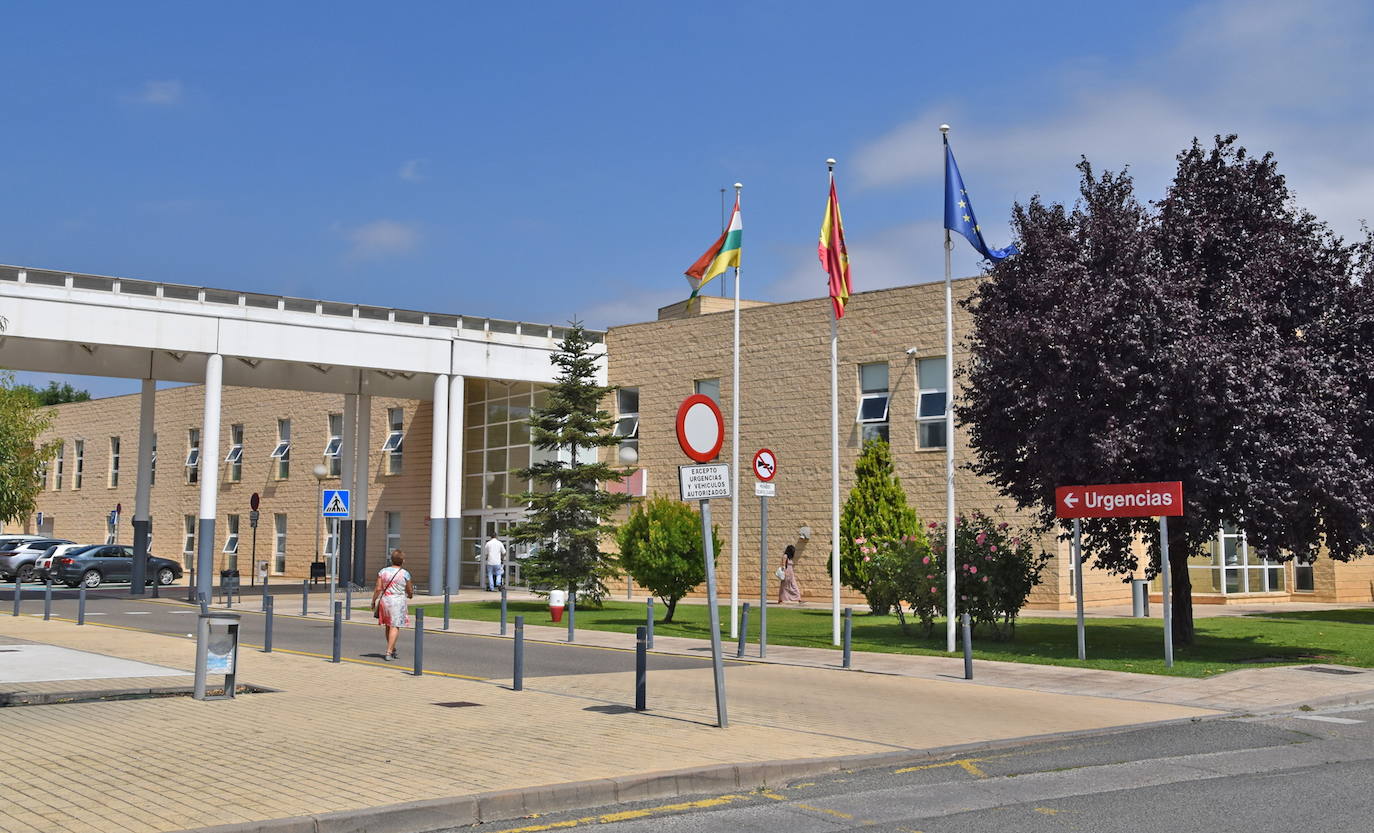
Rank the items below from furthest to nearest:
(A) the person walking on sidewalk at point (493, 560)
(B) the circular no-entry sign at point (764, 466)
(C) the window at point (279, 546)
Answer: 1. (C) the window at point (279, 546)
2. (A) the person walking on sidewalk at point (493, 560)
3. (B) the circular no-entry sign at point (764, 466)

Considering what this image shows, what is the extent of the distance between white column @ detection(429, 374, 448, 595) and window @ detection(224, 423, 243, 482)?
74.3 feet

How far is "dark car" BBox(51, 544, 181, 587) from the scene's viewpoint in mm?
42969

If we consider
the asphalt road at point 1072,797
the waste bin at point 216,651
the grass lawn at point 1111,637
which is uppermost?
the waste bin at point 216,651

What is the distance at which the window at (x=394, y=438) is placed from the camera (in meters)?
49.0

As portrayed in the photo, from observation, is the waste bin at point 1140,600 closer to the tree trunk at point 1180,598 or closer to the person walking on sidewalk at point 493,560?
the tree trunk at point 1180,598

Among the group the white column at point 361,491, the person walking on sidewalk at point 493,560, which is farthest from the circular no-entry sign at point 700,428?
the white column at point 361,491

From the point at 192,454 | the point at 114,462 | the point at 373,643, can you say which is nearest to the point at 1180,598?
the point at 373,643

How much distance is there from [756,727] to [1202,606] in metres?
25.7

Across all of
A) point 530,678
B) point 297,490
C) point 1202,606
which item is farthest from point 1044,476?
point 297,490

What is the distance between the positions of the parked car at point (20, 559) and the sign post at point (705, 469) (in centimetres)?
4100

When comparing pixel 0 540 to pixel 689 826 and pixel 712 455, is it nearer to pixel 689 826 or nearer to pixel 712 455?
pixel 712 455

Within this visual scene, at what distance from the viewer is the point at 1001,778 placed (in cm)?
943

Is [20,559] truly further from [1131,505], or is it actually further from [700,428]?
[700,428]

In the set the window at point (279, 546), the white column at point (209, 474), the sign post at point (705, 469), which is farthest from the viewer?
the window at point (279, 546)
